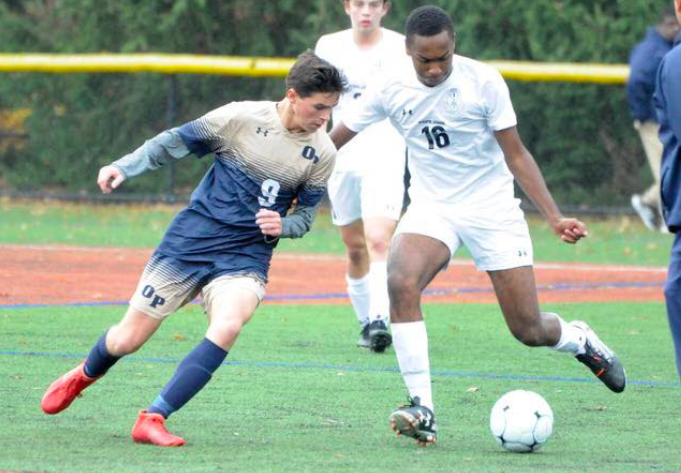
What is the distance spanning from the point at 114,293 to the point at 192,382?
6.02m

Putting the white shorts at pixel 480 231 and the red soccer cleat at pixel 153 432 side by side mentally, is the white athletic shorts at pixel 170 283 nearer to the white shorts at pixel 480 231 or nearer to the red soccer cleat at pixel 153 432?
Result: the red soccer cleat at pixel 153 432

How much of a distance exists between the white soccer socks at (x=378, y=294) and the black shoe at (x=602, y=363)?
2.06 meters

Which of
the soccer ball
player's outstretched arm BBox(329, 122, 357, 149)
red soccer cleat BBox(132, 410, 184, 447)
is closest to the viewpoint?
red soccer cleat BBox(132, 410, 184, 447)

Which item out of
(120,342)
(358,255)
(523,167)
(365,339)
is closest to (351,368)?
(365,339)

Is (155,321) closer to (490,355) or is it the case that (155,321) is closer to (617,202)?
(490,355)

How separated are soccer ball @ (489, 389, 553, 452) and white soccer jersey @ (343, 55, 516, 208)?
1182 mm

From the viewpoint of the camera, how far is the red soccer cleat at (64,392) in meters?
6.72

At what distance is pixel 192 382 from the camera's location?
6.30m

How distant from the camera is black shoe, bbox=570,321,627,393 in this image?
303 inches

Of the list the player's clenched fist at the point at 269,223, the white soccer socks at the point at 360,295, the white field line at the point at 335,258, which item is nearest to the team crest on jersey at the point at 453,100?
the player's clenched fist at the point at 269,223

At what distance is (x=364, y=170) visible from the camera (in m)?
10.1

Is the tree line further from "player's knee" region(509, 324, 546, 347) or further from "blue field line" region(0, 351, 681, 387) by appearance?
"player's knee" region(509, 324, 546, 347)

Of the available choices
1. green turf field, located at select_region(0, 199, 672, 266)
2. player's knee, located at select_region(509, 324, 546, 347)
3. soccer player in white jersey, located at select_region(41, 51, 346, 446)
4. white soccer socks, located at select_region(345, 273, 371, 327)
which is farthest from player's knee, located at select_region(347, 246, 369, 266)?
green turf field, located at select_region(0, 199, 672, 266)

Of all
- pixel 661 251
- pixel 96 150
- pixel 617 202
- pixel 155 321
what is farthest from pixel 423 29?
pixel 96 150
